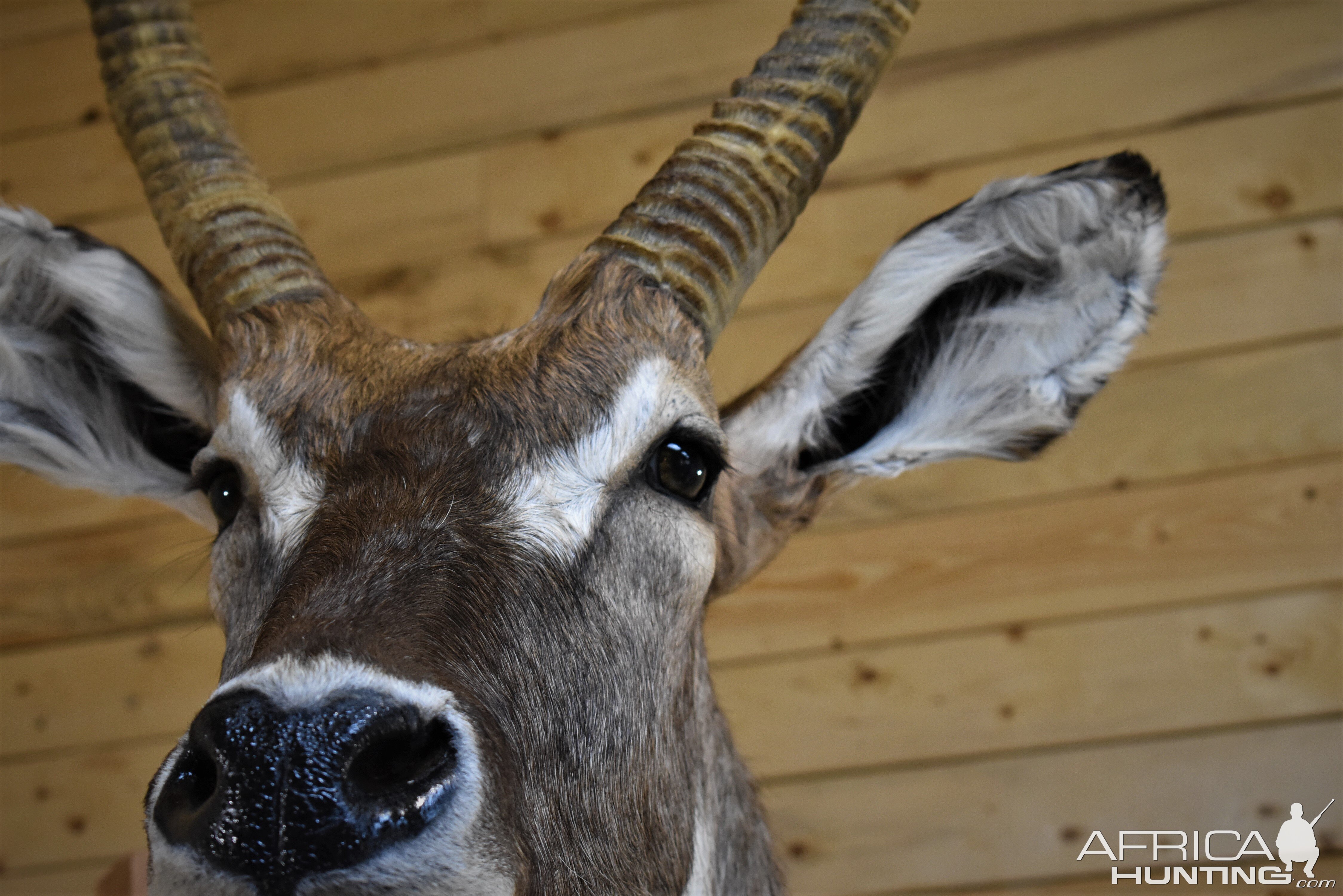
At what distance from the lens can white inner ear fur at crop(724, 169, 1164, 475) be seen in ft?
7.24

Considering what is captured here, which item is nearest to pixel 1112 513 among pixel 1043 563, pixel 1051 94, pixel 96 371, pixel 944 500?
pixel 1043 563

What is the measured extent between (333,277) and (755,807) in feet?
9.74

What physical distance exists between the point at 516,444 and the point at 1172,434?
2.66 m

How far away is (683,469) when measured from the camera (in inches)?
79.4

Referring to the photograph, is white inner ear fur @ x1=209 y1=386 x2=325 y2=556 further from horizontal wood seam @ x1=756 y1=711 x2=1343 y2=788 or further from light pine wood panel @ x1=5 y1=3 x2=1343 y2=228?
light pine wood panel @ x1=5 y1=3 x2=1343 y2=228

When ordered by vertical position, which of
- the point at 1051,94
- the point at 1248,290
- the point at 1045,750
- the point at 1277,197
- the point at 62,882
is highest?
the point at 1051,94

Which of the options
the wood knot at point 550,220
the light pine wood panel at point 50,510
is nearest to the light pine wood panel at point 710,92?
the wood knot at point 550,220

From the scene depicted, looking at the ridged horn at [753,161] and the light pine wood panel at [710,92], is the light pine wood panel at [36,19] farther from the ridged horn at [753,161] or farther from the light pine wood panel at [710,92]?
the ridged horn at [753,161]

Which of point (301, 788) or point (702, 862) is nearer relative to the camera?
point (301, 788)

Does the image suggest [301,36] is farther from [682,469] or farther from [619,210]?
[682,469]

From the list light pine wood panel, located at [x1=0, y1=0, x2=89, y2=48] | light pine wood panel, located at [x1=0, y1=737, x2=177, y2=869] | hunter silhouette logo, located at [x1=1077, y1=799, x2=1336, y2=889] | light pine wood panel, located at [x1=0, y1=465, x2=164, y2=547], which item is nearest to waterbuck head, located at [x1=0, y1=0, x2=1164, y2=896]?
hunter silhouette logo, located at [x1=1077, y1=799, x2=1336, y2=889]

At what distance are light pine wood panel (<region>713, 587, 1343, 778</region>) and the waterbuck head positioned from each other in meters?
1.38

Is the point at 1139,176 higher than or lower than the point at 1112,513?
lower

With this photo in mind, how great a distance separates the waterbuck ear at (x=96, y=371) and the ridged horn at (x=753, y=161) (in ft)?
3.22
